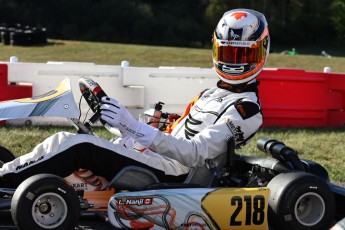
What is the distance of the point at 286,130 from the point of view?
8875 mm

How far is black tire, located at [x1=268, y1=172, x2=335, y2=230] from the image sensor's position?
14.1 feet

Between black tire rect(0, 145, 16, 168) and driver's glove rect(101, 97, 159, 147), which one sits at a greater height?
driver's glove rect(101, 97, 159, 147)

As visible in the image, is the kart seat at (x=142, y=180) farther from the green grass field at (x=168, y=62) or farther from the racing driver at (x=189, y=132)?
the green grass field at (x=168, y=62)

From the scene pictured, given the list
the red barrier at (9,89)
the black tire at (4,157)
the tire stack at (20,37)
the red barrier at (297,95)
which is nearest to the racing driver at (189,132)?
the black tire at (4,157)

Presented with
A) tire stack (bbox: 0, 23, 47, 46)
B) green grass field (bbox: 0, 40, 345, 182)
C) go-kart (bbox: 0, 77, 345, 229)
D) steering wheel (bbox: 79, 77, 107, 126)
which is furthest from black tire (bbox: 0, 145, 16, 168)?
tire stack (bbox: 0, 23, 47, 46)

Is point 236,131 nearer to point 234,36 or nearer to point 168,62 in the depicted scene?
point 234,36

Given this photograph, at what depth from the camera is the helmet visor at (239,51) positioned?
15.4ft

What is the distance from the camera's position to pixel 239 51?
4.71 metres

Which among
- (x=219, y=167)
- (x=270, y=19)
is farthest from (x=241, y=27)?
(x=270, y=19)

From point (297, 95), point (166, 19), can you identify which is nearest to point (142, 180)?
point (297, 95)

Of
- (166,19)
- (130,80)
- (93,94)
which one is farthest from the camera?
(166,19)

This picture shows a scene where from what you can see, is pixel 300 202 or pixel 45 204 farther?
pixel 300 202

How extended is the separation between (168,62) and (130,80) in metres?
11.9

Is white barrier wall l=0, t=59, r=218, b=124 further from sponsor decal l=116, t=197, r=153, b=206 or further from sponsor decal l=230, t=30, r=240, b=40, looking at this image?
sponsor decal l=116, t=197, r=153, b=206
